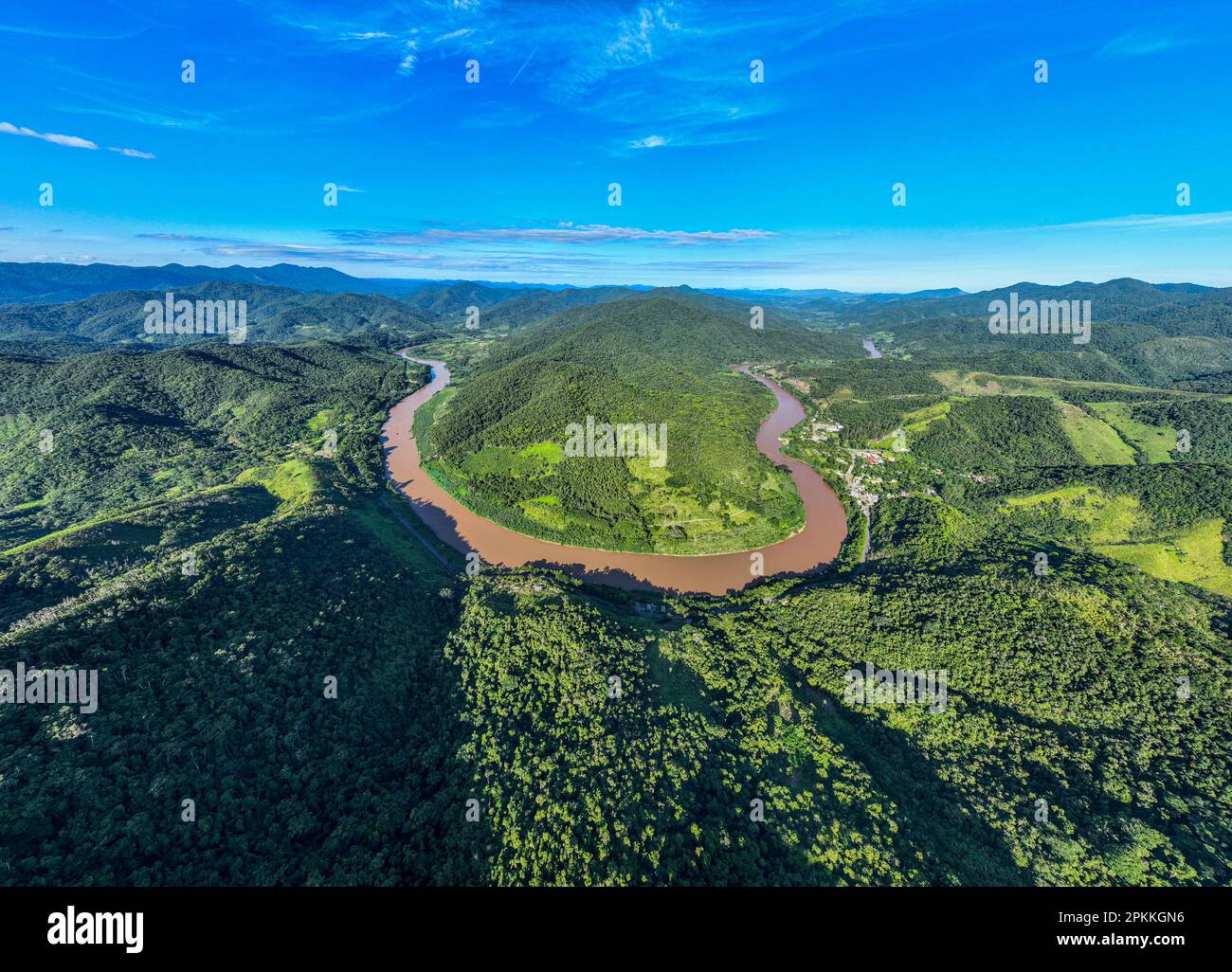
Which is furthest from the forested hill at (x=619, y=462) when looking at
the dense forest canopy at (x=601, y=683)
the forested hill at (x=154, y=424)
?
the forested hill at (x=154, y=424)

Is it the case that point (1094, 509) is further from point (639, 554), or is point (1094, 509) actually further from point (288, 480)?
point (288, 480)

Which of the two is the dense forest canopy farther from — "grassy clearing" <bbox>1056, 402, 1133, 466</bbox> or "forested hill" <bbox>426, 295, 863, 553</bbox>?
"grassy clearing" <bbox>1056, 402, 1133, 466</bbox>

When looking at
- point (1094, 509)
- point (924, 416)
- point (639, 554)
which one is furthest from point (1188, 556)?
point (639, 554)

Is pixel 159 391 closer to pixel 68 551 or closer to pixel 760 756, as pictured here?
pixel 68 551

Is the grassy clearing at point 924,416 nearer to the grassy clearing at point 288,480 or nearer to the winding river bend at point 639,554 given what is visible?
the winding river bend at point 639,554
